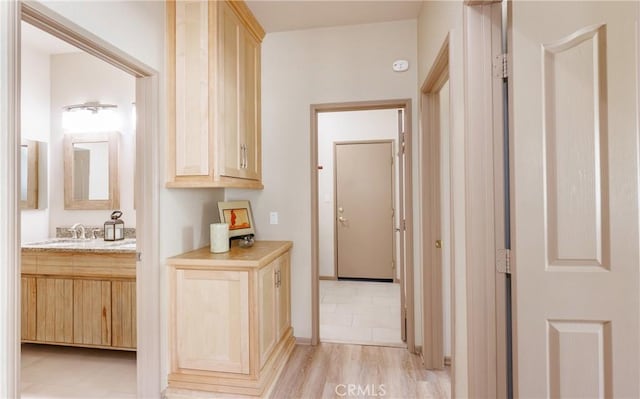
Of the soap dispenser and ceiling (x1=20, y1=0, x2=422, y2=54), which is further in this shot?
the soap dispenser

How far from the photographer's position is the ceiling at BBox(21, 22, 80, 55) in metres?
2.71

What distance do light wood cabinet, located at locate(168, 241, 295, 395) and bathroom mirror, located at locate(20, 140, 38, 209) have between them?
1922 millimetres

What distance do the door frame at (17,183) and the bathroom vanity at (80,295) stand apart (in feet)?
2.08

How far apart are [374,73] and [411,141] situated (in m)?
0.67

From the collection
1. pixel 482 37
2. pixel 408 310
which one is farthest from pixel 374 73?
pixel 408 310

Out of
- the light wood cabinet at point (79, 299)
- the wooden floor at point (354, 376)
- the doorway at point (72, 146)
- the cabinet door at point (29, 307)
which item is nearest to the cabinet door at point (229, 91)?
the light wood cabinet at point (79, 299)

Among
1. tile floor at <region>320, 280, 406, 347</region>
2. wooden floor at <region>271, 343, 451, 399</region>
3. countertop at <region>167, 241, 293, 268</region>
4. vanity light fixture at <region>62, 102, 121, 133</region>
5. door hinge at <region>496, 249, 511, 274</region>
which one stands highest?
vanity light fixture at <region>62, 102, 121, 133</region>

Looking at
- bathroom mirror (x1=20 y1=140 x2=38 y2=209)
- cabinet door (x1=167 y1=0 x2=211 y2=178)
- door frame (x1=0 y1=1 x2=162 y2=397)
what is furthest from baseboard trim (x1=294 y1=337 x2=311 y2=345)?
bathroom mirror (x1=20 y1=140 x2=38 y2=209)

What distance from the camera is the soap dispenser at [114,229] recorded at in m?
2.88

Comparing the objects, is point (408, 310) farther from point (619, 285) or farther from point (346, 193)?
point (346, 193)

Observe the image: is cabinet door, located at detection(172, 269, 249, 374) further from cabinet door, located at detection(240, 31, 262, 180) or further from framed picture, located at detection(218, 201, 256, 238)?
cabinet door, located at detection(240, 31, 262, 180)

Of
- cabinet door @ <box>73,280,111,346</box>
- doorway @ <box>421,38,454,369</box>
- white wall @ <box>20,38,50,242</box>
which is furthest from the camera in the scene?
white wall @ <box>20,38,50,242</box>

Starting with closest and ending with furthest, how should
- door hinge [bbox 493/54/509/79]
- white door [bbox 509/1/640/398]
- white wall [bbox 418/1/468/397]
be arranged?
white door [bbox 509/1/640/398], door hinge [bbox 493/54/509/79], white wall [bbox 418/1/468/397]

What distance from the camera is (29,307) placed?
8.54 ft
